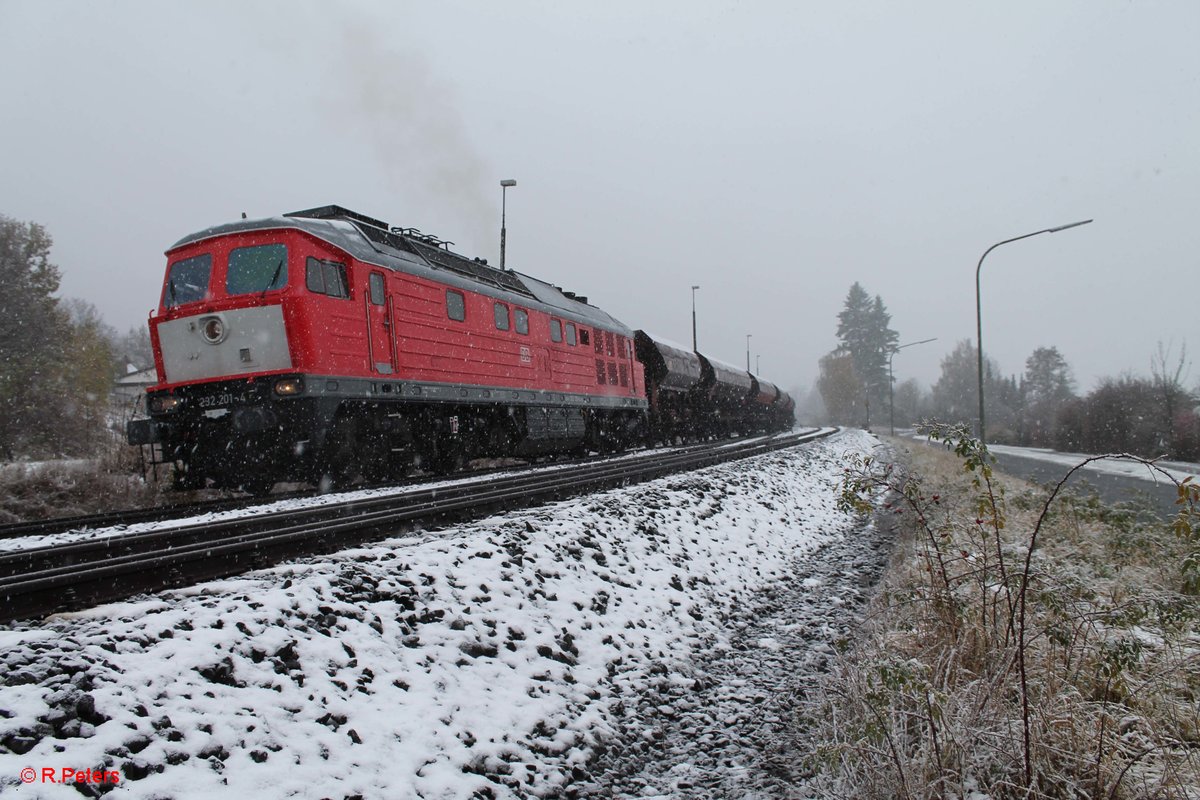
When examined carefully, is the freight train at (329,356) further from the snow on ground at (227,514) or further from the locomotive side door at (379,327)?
the snow on ground at (227,514)

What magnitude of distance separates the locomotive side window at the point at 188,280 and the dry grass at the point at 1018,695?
870cm

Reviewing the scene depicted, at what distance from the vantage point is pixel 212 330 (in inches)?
360

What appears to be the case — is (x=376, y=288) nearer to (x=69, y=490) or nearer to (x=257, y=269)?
(x=257, y=269)

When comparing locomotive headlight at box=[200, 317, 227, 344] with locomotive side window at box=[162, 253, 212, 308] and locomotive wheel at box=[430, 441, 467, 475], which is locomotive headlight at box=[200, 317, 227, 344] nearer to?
locomotive side window at box=[162, 253, 212, 308]

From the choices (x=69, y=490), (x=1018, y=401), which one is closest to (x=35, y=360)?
(x=69, y=490)

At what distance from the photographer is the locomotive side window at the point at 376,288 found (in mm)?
9954

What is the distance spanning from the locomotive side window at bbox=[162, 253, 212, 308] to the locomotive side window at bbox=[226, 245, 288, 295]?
0.42 metres

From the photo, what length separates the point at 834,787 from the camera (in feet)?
10.5

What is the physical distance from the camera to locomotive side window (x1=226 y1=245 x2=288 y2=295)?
902 cm

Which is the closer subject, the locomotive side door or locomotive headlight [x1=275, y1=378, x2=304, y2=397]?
locomotive headlight [x1=275, y1=378, x2=304, y2=397]

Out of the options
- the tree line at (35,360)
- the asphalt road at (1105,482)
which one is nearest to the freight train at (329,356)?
the asphalt road at (1105,482)

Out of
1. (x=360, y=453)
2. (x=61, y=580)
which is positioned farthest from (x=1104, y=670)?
(x=360, y=453)

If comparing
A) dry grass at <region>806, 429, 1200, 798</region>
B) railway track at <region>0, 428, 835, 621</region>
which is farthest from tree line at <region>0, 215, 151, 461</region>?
dry grass at <region>806, 429, 1200, 798</region>

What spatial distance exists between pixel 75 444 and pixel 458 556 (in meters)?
27.9
